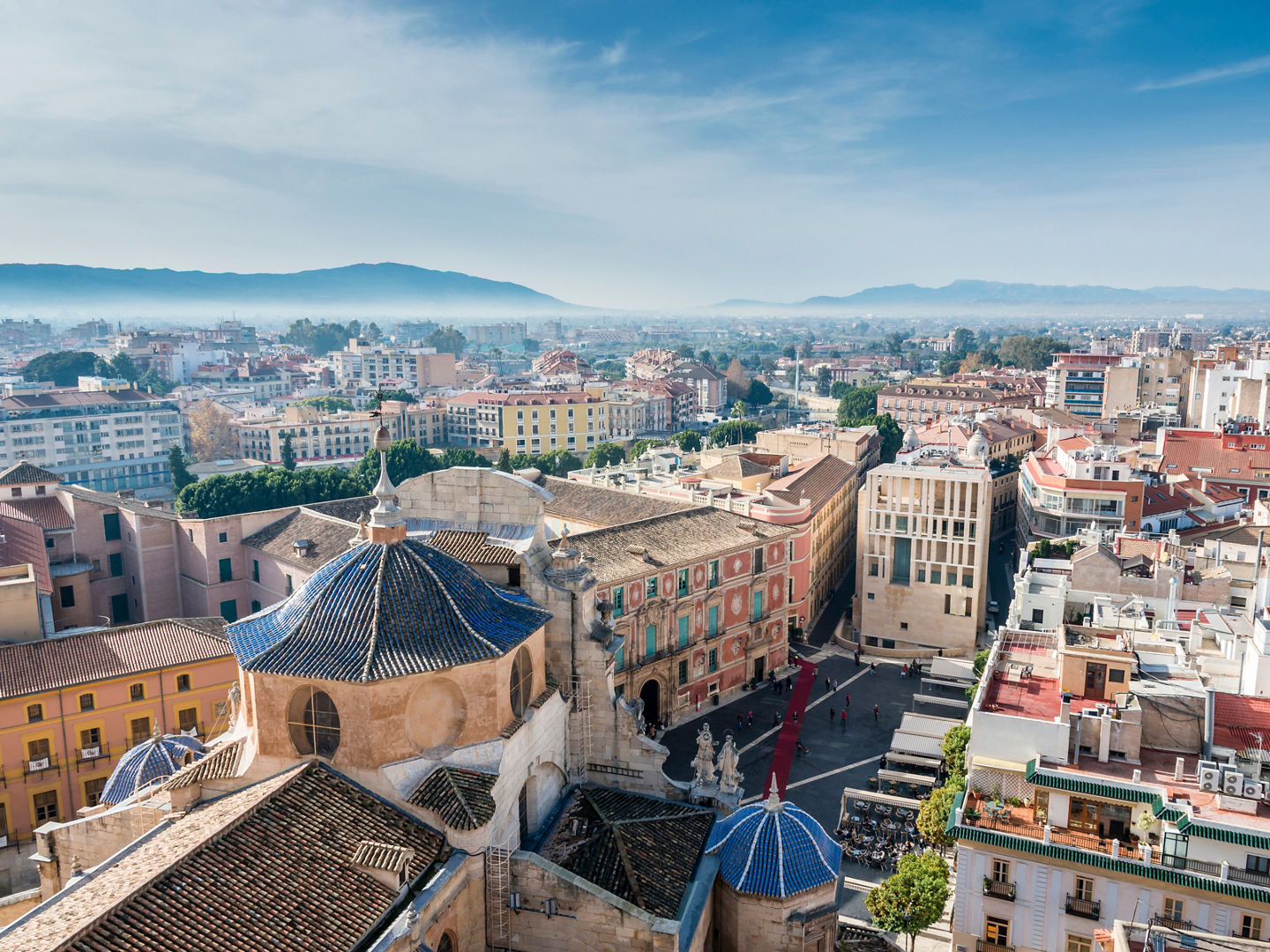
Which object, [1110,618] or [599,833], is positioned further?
[1110,618]

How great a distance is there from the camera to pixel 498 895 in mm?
22438

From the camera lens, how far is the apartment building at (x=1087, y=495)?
7269cm

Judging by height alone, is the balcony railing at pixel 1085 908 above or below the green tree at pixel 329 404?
below

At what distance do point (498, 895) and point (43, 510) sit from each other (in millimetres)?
52216

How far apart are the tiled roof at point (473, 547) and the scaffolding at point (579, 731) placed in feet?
14.2

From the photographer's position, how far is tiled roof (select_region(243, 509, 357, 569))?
57.3 metres

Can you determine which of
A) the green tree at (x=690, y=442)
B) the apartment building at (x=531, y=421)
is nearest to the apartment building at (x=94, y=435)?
the apartment building at (x=531, y=421)

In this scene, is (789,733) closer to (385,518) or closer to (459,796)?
(459,796)

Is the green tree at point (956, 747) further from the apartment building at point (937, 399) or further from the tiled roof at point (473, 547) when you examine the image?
the apartment building at point (937, 399)

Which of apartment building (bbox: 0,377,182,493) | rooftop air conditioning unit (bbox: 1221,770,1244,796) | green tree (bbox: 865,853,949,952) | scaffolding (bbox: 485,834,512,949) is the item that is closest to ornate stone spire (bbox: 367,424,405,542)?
scaffolding (bbox: 485,834,512,949)

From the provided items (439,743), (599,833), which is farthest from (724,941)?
(439,743)

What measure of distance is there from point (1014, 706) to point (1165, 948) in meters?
13.7

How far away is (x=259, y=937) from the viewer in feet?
57.6

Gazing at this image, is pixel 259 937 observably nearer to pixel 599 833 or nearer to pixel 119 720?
pixel 599 833
